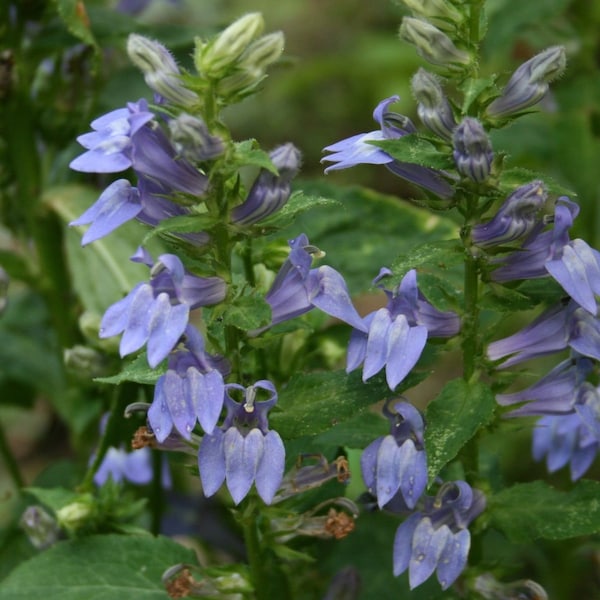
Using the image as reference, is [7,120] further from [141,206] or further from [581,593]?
[581,593]

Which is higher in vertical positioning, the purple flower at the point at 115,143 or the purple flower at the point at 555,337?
the purple flower at the point at 115,143

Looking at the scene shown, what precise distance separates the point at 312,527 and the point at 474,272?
417mm

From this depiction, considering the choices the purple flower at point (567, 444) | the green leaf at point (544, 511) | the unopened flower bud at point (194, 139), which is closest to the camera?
the unopened flower bud at point (194, 139)

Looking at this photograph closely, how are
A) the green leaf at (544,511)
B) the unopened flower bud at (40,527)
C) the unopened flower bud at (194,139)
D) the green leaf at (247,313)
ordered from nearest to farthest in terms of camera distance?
the unopened flower bud at (194,139) → the green leaf at (247,313) → the green leaf at (544,511) → the unopened flower bud at (40,527)

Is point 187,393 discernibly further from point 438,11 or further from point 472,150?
point 438,11

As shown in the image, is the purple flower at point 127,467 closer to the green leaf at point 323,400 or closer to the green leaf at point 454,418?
the green leaf at point 323,400

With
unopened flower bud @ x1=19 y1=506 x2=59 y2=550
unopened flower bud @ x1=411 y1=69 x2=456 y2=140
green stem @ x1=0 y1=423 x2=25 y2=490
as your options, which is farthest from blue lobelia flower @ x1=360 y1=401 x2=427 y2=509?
green stem @ x1=0 y1=423 x2=25 y2=490

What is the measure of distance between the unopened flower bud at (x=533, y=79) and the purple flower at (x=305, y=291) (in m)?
0.31

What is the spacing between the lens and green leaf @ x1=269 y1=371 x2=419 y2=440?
1.40 metres

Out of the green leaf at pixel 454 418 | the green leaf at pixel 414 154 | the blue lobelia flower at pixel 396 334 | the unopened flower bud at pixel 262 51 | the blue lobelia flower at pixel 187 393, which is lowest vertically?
the green leaf at pixel 454 418

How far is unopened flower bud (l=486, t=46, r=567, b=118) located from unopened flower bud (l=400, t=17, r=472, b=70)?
0.07 meters

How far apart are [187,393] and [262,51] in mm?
414

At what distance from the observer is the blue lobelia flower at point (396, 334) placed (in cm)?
134

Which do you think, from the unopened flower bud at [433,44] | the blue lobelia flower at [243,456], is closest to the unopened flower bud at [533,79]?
the unopened flower bud at [433,44]
